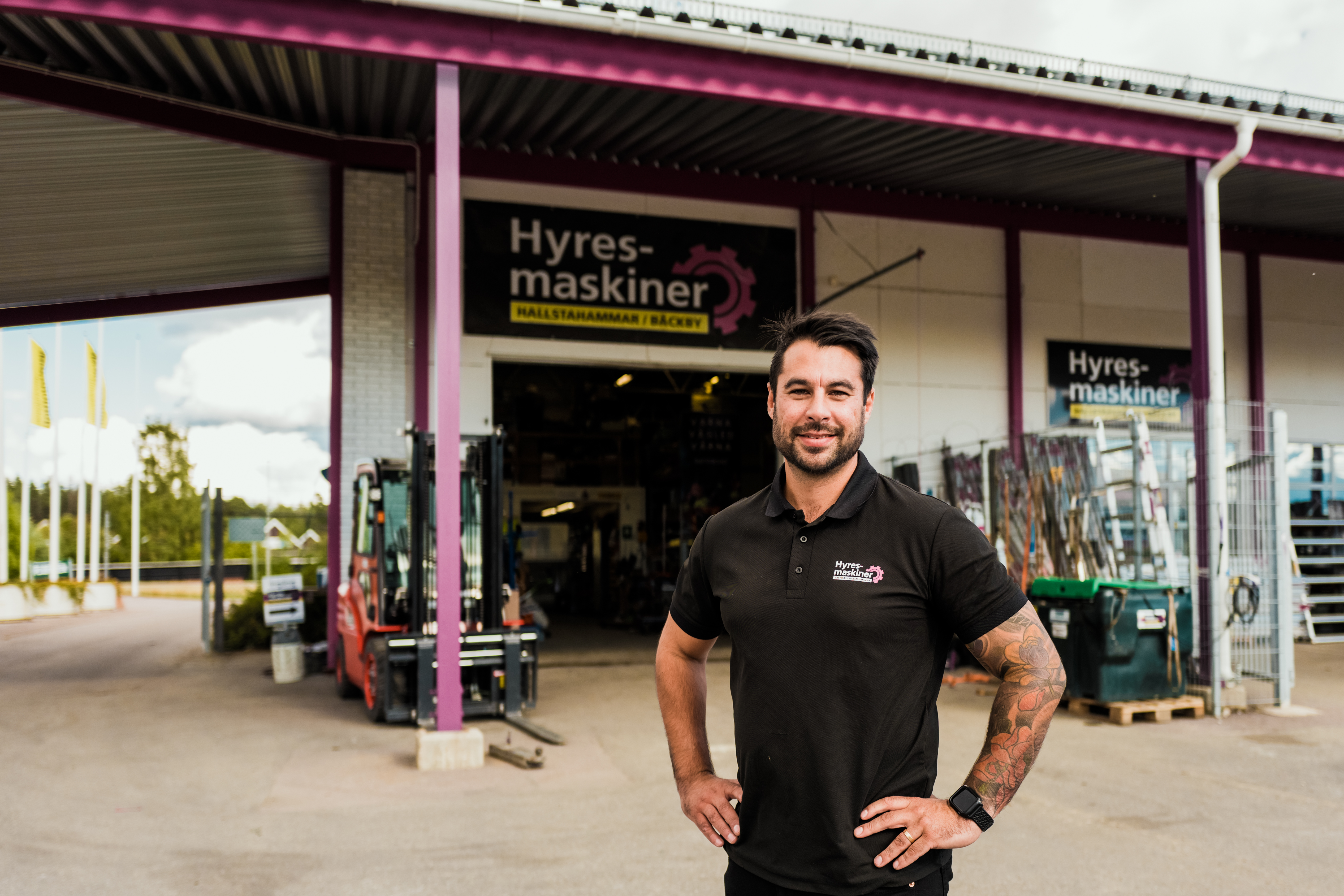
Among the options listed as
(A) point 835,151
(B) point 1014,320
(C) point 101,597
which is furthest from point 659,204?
(C) point 101,597

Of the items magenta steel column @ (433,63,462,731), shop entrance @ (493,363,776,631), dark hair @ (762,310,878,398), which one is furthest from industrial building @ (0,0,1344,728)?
dark hair @ (762,310,878,398)

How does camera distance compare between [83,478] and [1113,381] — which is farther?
[83,478]

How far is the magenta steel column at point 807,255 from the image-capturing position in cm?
1403

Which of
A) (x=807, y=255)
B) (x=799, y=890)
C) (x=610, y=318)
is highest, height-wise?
(x=807, y=255)

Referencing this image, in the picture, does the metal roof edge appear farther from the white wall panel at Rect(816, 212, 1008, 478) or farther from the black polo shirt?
the black polo shirt

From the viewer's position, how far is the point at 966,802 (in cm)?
209

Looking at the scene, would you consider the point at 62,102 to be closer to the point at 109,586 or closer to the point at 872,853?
the point at 872,853

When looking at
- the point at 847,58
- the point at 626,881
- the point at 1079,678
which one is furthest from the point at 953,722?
the point at 847,58

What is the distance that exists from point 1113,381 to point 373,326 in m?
10.7

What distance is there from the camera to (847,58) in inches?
363

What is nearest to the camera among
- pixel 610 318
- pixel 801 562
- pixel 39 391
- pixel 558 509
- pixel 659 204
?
pixel 801 562

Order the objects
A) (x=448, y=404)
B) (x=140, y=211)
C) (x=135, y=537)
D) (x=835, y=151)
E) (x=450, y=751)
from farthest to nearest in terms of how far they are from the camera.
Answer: (x=135, y=537)
(x=140, y=211)
(x=835, y=151)
(x=448, y=404)
(x=450, y=751)

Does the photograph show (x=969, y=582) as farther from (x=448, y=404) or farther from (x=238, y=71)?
(x=238, y=71)

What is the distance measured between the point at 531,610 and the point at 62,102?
7.31m
